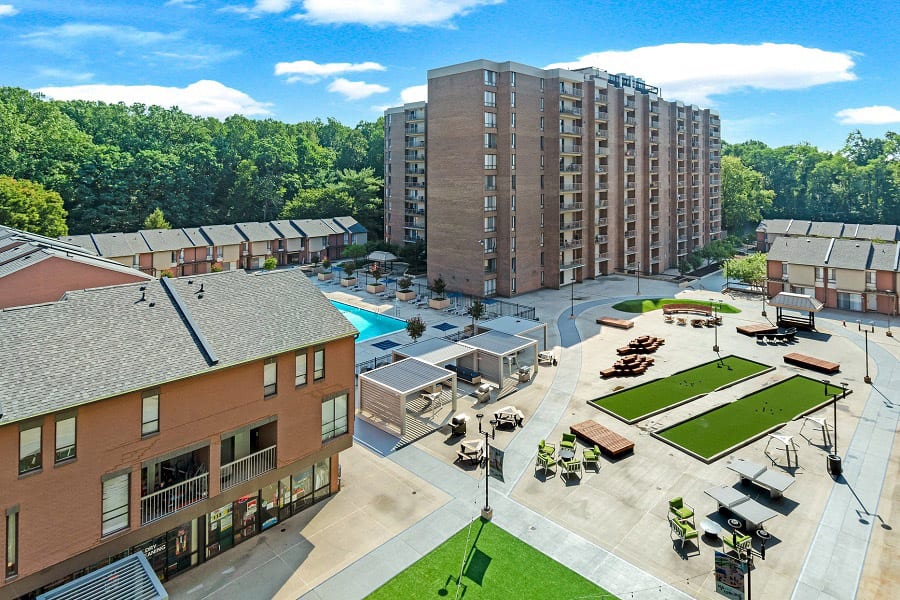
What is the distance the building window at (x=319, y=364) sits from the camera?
21.1m

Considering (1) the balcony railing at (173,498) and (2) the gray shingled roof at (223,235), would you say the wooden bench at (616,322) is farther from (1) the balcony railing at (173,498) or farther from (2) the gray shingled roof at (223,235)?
(2) the gray shingled roof at (223,235)

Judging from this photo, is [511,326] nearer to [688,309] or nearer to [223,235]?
[688,309]

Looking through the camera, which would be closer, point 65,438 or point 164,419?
point 65,438

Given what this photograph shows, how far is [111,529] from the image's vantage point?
16.0 m

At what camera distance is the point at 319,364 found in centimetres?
2125

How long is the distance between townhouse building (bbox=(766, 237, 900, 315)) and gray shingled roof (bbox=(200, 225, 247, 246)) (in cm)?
7007

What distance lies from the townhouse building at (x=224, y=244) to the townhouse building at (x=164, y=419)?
→ 53616 millimetres

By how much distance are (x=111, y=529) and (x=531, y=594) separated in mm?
13255

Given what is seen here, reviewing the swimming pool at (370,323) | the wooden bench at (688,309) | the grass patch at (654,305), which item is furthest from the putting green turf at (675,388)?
the swimming pool at (370,323)

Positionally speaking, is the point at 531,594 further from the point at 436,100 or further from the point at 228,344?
the point at 436,100

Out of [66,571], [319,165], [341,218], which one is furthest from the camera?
[319,165]

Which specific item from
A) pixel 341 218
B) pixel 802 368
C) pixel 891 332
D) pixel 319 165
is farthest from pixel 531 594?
pixel 319 165

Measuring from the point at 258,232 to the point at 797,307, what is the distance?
7095 cm

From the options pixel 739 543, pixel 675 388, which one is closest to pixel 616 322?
pixel 675 388
